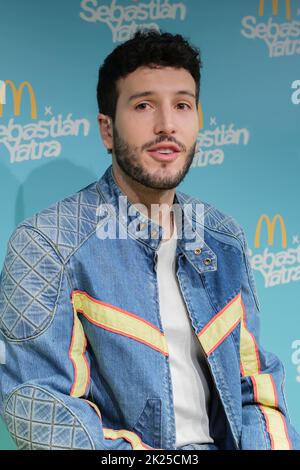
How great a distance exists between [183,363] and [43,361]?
11.4 inches

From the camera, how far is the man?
1315 millimetres

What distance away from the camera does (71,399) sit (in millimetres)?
1299

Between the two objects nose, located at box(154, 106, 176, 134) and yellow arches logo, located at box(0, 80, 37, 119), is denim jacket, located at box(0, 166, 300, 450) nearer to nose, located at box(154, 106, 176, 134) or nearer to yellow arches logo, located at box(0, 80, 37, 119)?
nose, located at box(154, 106, 176, 134)

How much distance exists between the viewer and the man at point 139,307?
51.8 inches

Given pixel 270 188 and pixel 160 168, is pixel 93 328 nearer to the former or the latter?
pixel 160 168

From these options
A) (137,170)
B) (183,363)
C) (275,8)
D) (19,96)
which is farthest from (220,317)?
(275,8)

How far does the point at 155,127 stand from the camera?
1.45 meters

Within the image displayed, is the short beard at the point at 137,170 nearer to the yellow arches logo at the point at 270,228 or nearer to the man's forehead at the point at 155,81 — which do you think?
the man's forehead at the point at 155,81

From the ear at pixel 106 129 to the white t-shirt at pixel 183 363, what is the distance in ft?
0.81

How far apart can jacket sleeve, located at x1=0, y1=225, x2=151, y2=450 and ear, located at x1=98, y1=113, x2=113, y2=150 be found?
278 millimetres

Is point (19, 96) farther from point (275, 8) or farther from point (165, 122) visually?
point (275, 8)
